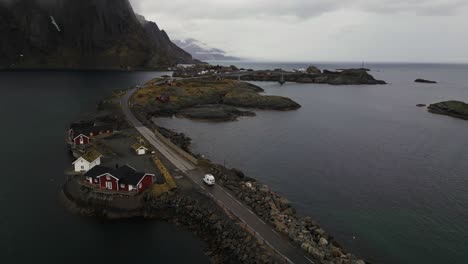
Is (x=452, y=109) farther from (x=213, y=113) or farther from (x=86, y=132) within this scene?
(x=86, y=132)

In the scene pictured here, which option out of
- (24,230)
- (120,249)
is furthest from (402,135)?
(24,230)

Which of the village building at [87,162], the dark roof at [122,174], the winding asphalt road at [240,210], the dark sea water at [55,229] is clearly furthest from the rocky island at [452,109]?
the village building at [87,162]

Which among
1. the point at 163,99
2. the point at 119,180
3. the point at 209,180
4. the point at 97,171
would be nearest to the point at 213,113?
the point at 163,99

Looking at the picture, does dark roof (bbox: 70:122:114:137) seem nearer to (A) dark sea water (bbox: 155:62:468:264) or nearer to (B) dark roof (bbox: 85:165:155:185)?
(A) dark sea water (bbox: 155:62:468:264)

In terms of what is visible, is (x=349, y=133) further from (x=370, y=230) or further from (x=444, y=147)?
(x=370, y=230)

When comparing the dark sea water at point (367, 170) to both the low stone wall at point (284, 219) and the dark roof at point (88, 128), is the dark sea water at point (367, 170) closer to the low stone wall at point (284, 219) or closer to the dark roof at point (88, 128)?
the low stone wall at point (284, 219)
